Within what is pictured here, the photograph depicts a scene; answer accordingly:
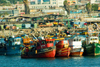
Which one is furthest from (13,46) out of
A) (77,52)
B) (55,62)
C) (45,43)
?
(55,62)

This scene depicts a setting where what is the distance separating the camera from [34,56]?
278 ft

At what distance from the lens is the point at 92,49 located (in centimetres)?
8662

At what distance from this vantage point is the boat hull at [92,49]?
283ft

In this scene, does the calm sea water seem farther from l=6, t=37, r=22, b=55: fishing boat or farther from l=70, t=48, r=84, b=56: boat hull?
l=6, t=37, r=22, b=55: fishing boat

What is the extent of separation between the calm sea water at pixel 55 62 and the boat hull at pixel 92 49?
221 centimetres

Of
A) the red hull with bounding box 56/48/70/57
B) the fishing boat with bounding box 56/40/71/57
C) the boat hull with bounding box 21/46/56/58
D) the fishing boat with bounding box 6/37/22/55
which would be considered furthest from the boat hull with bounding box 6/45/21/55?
the fishing boat with bounding box 56/40/71/57

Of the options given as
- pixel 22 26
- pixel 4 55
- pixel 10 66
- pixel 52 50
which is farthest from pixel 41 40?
pixel 22 26

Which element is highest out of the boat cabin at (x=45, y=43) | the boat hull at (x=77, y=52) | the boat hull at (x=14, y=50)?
the boat cabin at (x=45, y=43)

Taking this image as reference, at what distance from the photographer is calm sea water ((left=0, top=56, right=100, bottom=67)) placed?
7589cm

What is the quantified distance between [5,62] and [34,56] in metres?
5.64

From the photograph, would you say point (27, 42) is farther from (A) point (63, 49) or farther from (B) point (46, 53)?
(B) point (46, 53)

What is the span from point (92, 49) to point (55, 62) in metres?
11.4

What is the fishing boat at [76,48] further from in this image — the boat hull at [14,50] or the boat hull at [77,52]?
the boat hull at [14,50]

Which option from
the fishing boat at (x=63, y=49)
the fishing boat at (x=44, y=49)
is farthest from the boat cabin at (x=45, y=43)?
the fishing boat at (x=63, y=49)
